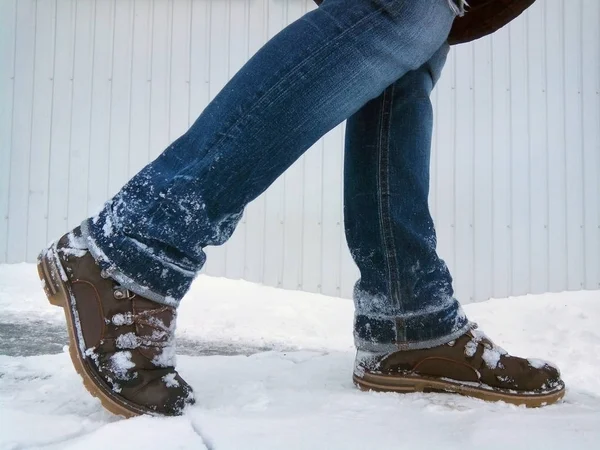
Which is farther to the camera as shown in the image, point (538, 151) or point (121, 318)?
point (538, 151)

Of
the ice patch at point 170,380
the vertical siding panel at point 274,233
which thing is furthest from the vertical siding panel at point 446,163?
the ice patch at point 170,380

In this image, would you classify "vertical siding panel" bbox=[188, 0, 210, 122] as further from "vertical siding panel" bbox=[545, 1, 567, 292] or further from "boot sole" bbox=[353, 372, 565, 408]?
"boot sole" bbox=[353, 372, 565, 408]

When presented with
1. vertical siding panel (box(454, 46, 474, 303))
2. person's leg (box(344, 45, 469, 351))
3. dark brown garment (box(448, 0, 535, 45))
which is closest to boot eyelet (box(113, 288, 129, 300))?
person's leg (box(344, 45, 469, 351))

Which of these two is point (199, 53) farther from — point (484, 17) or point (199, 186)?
point (199, 186)

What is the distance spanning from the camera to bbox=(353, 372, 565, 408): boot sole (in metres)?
0.72

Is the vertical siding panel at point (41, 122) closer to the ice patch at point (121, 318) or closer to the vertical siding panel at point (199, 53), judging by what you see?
the vertical siding panel at point (199, 53)

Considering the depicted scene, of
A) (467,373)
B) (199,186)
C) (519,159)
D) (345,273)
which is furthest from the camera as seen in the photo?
(519,159)

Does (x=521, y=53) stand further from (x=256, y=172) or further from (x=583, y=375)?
(x=256, y=172)

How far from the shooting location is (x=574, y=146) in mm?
2520

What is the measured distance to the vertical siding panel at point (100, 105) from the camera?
2.47 metres

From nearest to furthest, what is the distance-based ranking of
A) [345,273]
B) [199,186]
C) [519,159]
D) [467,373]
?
[199,186]
[467,373]
[345,273]
[519,159]

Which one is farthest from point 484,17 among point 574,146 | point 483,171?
point 574,146

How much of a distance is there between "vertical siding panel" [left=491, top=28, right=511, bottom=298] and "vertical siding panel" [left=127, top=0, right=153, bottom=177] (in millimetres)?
1726

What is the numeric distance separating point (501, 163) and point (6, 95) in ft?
8.13
